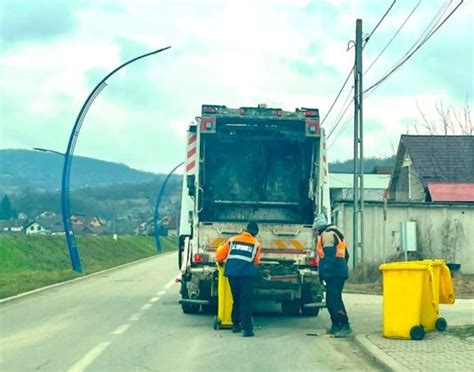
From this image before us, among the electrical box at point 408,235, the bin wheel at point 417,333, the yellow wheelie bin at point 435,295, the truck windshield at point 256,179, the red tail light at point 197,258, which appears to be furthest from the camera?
the electrical box at point 408,235

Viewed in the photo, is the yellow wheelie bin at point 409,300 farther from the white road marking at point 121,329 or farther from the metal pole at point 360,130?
the metal pole at point 360,130

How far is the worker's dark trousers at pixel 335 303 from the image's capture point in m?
12.6

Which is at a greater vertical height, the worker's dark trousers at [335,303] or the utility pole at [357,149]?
the utility pole at [357,149]

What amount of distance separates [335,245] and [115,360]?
3985 mm

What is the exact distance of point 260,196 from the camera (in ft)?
51.9

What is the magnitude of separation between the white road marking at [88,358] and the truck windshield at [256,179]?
4.32 meters

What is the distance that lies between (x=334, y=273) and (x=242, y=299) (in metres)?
1.41

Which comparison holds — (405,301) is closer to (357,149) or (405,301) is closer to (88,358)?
(88,358)

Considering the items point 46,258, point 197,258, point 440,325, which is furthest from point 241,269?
point 46,258

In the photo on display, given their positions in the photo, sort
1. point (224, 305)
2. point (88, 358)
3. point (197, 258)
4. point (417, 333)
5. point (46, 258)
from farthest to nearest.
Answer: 1. point (46, 258)
2. point (197, 258)
3. point (224, 305)
4. point (417, 333)
5. point (88, 358)

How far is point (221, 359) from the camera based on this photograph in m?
10.4

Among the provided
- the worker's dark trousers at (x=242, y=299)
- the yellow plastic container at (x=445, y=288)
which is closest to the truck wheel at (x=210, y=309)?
the worker's dark trousers at (x=242, y=299)

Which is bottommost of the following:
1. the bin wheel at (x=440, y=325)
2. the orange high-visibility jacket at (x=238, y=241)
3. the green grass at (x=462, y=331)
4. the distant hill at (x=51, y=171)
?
the green grass at (x=462, y=331)

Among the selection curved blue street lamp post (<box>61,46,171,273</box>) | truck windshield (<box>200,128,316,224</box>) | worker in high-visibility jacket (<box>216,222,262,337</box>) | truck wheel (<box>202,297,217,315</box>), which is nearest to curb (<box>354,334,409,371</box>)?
worker in high-visibility jacket (<box>216,222,262,337</box>)
